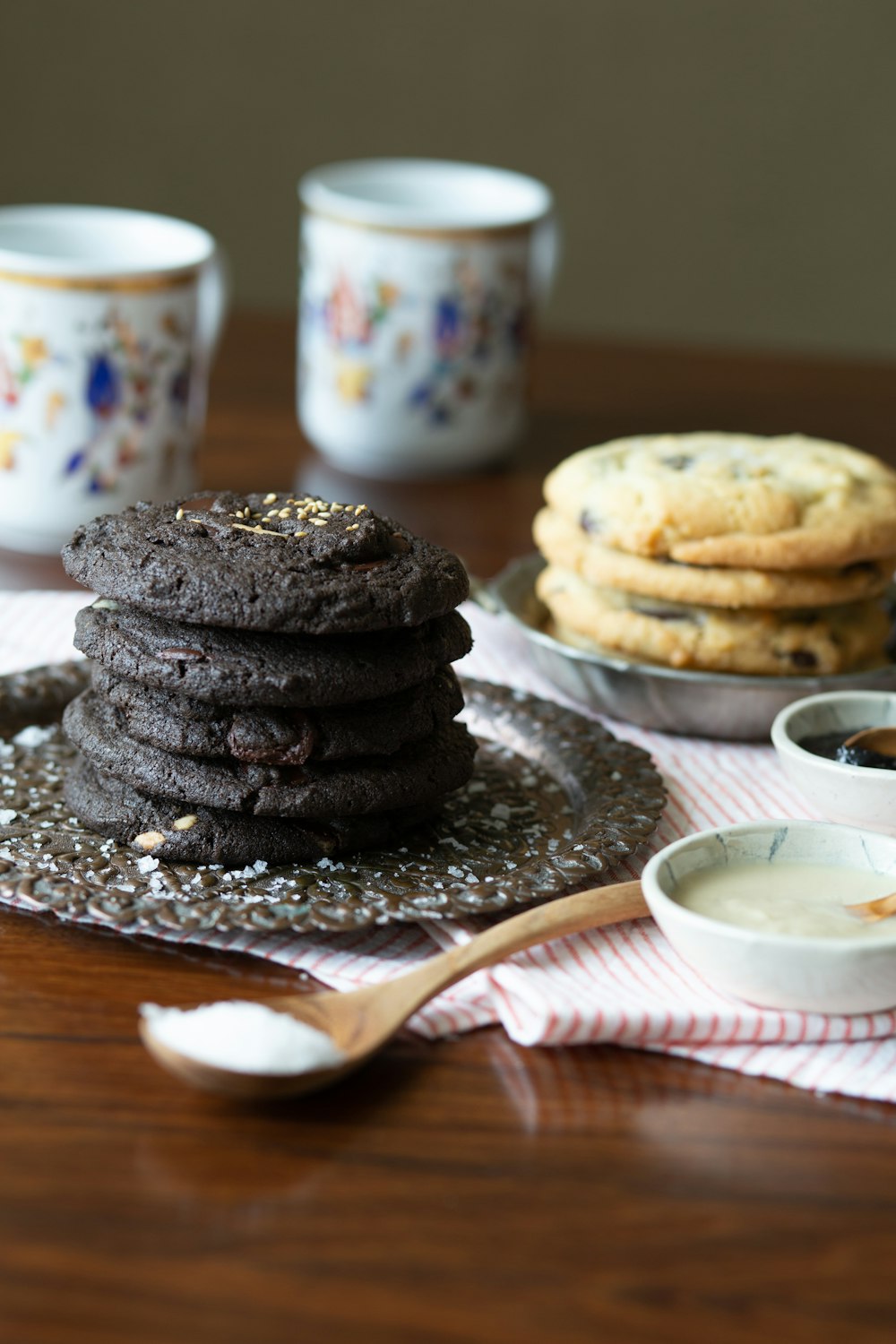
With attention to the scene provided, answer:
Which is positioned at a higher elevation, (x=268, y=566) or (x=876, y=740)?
(x=268, y=566)

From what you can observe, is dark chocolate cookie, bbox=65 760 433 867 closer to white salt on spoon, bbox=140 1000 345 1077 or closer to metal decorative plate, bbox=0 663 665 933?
metal decorative plate, bbox=0 663 665 933

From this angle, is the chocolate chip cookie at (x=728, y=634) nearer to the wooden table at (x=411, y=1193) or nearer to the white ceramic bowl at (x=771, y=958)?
the white ceramic bowl at (x=771, y=958)

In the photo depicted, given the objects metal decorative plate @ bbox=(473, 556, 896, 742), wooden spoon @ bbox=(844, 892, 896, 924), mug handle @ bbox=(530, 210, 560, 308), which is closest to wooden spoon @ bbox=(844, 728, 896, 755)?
metal decorative plate @ bbox=(473, 556, 896, 742)

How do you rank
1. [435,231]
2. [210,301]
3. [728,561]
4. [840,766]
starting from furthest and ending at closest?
[435,231] < [210,301] < [728,561] < [840,766]

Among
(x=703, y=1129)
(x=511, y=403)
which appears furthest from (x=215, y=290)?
(x=703, y=1129)

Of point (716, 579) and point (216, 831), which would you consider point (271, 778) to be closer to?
point (216, 831)

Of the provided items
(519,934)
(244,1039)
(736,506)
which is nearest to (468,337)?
(736,506)

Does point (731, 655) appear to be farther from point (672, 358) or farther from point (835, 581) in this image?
point (672, 358)

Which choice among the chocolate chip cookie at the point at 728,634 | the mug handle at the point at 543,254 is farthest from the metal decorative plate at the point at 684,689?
the mug handle at the point at 543,254
